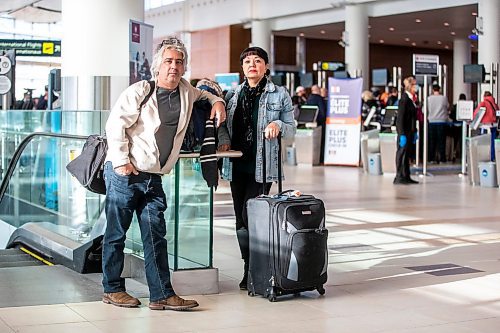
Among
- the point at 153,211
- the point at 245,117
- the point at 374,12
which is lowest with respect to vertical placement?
the point at 153,211

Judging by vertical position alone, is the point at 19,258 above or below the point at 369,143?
below

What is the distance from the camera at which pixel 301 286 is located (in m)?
5.71

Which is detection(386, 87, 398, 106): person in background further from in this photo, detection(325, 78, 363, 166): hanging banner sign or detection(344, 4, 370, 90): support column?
detection(344, 4, 370, 90): support column

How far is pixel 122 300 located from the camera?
5.54 m

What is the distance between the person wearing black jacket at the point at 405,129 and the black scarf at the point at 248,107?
9.08 m

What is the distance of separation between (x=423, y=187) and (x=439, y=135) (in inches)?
298

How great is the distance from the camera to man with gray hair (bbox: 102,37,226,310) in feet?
17.5

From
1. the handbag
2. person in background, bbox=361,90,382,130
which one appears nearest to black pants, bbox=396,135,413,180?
person in background, bbox=361,90,382,130

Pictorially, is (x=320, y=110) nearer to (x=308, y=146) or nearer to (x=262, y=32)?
(x=308, y=146)

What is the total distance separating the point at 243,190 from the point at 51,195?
362 cm

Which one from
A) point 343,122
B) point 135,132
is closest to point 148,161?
point 135,132

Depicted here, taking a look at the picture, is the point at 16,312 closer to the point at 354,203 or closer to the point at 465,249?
the point at 465,249

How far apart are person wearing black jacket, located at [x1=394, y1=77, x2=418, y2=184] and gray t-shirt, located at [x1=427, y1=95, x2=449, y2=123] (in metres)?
6.72

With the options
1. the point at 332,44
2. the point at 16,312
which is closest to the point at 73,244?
the point at 16,312
